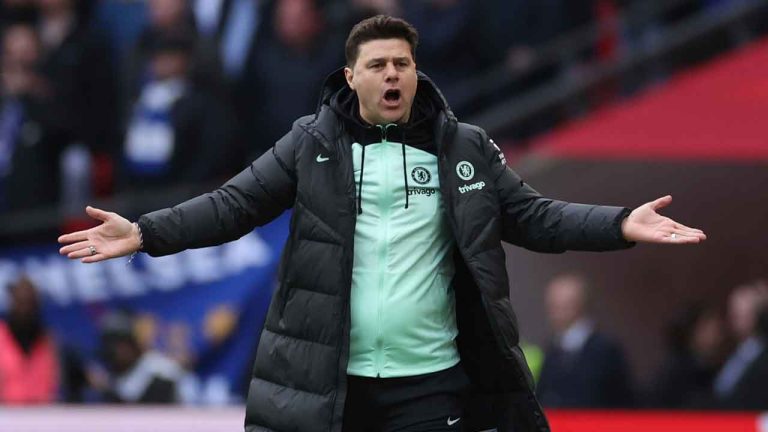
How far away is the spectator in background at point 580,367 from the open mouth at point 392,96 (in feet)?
15.1

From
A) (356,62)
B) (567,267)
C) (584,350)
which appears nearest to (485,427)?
(356,62)

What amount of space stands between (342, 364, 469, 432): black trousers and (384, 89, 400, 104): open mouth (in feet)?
2.80

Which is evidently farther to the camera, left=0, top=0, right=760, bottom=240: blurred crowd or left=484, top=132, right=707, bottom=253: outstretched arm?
left=0, top=0, right=760, bottom=240: blurred crowd

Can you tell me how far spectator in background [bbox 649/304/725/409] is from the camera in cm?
1002

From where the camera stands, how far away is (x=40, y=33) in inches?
474

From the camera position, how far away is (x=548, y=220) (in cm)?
538

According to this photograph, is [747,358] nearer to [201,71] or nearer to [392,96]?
[201,71]

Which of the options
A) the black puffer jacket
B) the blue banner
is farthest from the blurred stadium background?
the black puffer jacket

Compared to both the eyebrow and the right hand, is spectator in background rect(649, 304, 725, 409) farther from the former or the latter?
the right hand

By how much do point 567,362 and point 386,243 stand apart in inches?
185

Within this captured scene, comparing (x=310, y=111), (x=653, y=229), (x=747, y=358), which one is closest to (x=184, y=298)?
(x=310, y=111)

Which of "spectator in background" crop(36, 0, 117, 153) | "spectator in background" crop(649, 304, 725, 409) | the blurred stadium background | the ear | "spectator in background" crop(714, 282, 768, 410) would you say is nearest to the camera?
the ear

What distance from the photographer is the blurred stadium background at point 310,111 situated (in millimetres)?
10273

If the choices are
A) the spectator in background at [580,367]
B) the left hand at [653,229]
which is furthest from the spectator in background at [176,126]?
the left hand at [653,229]
